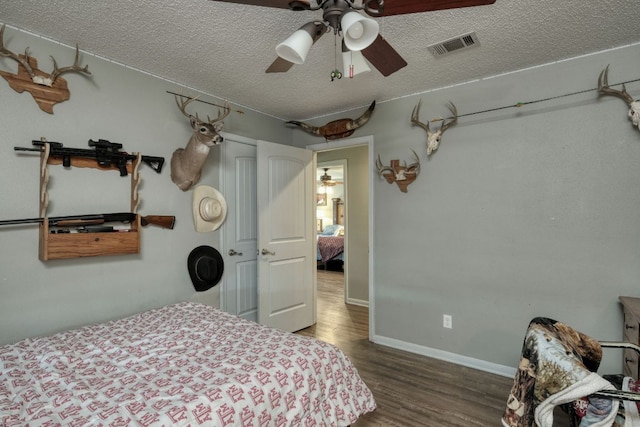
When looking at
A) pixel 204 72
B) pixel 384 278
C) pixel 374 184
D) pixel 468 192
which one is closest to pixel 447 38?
pixel 468 192

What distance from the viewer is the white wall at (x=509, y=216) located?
7.38ft

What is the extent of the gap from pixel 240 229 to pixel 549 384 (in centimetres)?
281

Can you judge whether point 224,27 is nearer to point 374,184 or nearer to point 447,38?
point 447,38

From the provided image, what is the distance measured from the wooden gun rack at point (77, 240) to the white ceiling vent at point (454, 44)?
7.93 ft

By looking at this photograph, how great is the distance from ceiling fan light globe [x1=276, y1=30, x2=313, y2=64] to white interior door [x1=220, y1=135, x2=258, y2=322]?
198 centimetres

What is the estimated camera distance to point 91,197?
7.36 feet

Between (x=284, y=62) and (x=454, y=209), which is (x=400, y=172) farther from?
(x=284, y=62)

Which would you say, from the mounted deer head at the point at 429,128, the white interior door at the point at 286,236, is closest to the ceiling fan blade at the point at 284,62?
the white interior door at the point at 286,236

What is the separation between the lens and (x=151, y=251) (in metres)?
2.57

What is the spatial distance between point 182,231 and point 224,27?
5.62ft

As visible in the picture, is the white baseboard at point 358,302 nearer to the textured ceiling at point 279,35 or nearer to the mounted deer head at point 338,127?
the mounted deer head at point 338,127

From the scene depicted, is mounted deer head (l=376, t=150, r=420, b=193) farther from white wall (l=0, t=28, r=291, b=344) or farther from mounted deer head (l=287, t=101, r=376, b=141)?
white wall (l=0, t=28, r=291, b=344)

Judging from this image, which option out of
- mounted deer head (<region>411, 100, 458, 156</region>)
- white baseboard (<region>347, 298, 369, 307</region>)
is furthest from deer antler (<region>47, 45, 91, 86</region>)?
white baseboard (<region>347, 298, 369, 307</region>)

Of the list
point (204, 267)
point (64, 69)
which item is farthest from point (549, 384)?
point (64, 69)
